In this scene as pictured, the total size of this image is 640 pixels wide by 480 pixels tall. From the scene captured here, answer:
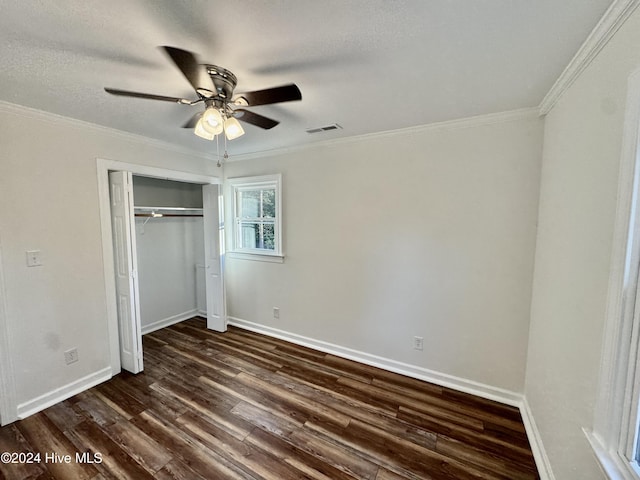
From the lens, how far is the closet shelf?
3264mm

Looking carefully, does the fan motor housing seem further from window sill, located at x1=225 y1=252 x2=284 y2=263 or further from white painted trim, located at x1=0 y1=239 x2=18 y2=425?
white painted trim, located at x1=0 y1=239 x2=18 y2=425

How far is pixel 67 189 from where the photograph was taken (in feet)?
7.40

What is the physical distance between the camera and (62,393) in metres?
2.26

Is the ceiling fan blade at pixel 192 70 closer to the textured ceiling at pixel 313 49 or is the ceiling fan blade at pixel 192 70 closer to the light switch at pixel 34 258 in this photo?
the textured ceiling at pixel 313 49

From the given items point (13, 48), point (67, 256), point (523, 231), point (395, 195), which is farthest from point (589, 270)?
point (67, 256)

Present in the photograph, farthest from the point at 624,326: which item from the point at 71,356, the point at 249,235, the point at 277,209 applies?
the point at 71,356

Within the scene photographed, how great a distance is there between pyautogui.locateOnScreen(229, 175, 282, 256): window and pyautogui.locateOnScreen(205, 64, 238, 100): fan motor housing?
66.0 inches

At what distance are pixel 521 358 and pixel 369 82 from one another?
8.15ft

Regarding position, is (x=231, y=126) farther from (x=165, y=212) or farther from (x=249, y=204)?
(x=165, y=212)

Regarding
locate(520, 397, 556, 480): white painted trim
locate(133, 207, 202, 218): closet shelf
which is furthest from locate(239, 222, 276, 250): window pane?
locate(520, 397, 556, 480): white painted trim

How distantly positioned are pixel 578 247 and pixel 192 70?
83.0 inches

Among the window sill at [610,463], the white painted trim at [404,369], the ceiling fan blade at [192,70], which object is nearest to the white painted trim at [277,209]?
the white painted trim at [404,369]

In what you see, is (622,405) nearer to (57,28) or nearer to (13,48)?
(57,28)

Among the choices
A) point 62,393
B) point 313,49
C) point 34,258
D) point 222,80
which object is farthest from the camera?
point 62,393
